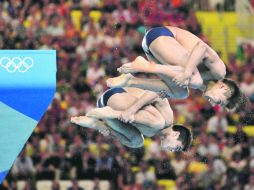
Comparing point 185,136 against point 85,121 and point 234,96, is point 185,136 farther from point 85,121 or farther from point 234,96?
point 85,121

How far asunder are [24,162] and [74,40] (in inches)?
129

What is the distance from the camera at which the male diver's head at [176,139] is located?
11.2 m

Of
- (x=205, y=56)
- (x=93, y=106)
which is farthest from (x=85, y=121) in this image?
(x=93, y=106)

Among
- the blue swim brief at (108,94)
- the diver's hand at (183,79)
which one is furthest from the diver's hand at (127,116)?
the diver's hand at (183,79)

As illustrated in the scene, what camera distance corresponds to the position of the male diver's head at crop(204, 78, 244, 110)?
1071cm

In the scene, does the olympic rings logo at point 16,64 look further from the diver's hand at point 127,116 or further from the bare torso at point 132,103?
the diver's hand at point 127,116

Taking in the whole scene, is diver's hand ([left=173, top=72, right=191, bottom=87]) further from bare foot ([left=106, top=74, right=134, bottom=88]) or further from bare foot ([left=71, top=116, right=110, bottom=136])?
bare foot ([left=71, top=116, right=110, bottom=136])

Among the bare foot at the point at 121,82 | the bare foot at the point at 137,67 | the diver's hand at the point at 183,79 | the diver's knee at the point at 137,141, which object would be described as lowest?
the diver's knee at the point at 137,141

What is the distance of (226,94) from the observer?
1075cm

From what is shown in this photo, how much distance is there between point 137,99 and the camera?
11.0 metres

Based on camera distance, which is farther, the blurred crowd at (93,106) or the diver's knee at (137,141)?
the blurred crowd at (93,106)

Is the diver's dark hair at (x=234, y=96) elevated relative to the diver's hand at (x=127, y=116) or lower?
elevated

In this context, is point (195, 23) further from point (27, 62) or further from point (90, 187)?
point (27, 62)

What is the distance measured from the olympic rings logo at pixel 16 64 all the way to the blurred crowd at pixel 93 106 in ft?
19.4
